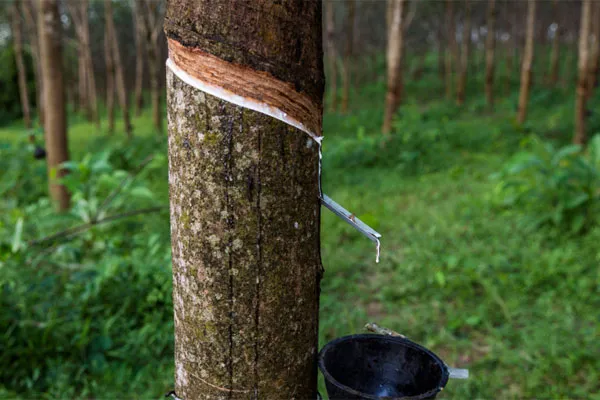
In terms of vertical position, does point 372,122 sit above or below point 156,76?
below

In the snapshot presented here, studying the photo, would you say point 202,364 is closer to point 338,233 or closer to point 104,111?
point 338,233

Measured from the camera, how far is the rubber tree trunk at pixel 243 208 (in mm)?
935

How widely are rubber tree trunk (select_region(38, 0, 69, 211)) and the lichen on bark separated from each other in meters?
4.59

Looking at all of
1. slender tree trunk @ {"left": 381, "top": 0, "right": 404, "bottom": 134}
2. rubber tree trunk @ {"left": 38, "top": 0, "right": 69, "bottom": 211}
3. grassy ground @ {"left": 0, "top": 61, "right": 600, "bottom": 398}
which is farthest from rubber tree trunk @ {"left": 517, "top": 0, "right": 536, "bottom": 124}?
rubber tree trunk @ {"left": 38, "top": 0, "right": 69, "bottom": 211}

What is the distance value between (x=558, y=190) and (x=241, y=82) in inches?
186

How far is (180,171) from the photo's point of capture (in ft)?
3.29

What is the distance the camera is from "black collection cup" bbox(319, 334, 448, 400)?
1327 millimetres

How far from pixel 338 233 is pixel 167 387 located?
2652mm

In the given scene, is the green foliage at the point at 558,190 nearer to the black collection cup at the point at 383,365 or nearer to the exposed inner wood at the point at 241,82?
the black collection cup at the point at 383,365

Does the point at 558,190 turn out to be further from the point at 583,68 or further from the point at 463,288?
the point at 583,68

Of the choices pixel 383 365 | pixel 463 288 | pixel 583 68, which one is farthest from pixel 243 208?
pixel 583 68

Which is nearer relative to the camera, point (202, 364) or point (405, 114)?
point (202, 364)

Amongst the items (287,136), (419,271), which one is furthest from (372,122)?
(287,136)

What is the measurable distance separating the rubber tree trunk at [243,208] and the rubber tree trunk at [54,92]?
Result: 4603mm
